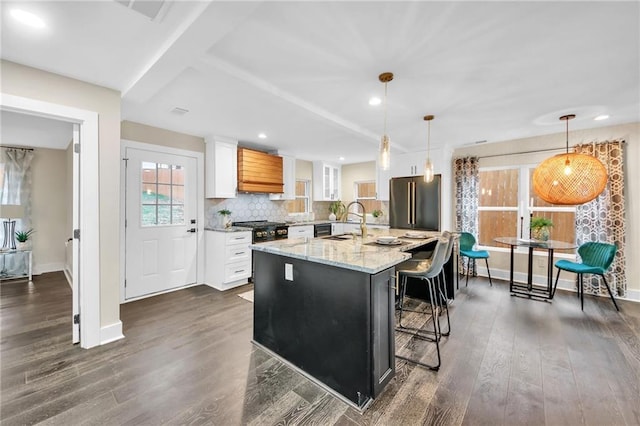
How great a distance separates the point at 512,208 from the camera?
15.0 feet

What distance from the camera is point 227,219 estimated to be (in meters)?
4.47

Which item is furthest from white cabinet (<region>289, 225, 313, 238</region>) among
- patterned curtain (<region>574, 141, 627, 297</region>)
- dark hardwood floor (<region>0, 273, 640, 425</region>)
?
patterned curtain (<region>574, 141, 627, 297</region>)

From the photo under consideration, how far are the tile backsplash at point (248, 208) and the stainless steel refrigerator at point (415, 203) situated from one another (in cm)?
229

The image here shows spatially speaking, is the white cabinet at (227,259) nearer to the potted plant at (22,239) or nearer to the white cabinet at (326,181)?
the white cabinet at (326,181)

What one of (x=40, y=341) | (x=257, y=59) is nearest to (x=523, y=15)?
(x=257, y=59)

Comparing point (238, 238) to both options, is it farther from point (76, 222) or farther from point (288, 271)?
point (288, 271)

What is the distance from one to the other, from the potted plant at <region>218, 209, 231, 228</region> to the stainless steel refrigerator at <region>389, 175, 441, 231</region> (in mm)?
3077

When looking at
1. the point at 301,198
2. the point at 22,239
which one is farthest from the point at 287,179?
the point at 22,239

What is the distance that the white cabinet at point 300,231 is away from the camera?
5039mm

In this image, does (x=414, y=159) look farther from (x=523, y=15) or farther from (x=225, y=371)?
(x=225, y=371)

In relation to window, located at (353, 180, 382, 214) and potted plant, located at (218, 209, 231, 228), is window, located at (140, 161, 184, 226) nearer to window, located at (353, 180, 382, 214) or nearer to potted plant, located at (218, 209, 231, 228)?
potted plant, located at (218, 209, 231, 228)

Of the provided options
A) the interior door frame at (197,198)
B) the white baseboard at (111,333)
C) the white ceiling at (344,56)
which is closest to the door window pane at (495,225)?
the white ceiling at (344,56)

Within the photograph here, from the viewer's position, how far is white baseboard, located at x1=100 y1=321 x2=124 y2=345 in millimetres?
2402

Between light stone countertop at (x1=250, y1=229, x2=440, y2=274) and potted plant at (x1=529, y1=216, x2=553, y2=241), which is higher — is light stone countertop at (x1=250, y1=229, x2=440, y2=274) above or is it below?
below
